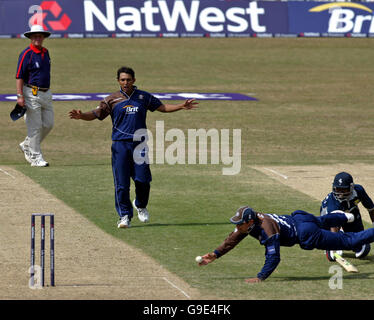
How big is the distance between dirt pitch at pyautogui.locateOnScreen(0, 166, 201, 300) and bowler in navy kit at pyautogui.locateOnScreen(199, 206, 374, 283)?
0.94 metres

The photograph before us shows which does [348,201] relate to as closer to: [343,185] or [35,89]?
[343,185]

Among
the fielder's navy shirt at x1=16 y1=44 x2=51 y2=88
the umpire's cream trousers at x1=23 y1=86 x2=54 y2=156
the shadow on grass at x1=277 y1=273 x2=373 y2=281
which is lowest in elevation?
the shadow on grass at x1=277 y1=273 x2=373 y2=281

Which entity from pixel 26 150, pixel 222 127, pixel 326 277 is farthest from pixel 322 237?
pixel 222 127

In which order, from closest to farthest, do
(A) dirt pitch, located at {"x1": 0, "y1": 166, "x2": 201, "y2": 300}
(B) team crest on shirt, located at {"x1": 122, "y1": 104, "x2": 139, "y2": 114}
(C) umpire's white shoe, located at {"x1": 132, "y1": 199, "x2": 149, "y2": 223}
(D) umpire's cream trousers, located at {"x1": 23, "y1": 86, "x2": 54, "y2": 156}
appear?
(A) dirt pitch, located at {"x1": 0, "y1": 166, "x2": 201, "y2": 300}, (B) team crest on shirt, located at {"x1": 122, "y1": 104, "x2": 139, "y2": 114}, (C) umpire's white shoe, located at {"x1": 132, "y1": 199, "x2": 149, "y2": 223}, (D) umpire's cream trousers, located at {"x1": 23, "y1": 86, "x2": 54, "y2": 156}

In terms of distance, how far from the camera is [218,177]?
19469mm

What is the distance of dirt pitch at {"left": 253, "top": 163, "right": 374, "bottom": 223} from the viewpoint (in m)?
18.2

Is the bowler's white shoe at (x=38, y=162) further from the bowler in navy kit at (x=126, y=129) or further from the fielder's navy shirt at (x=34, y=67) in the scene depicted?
the bowler in navy kit at (x=126, y=129)

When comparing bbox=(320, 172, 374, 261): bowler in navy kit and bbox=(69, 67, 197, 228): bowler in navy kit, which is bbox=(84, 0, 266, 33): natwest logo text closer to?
bbox=(69, 67, 197, 228): bowler in navy kit

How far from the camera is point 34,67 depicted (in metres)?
19.4

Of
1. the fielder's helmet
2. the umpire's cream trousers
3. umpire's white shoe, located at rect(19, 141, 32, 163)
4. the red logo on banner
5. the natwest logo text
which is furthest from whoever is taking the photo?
the natwest logo text

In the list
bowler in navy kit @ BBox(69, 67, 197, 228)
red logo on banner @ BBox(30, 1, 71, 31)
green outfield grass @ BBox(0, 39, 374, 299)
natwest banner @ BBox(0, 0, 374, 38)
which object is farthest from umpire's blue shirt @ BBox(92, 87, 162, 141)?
natwest banner @ BBox(0, 0, 374, 38)

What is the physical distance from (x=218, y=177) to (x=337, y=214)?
279 inches

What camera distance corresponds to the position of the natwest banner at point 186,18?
4159cm
